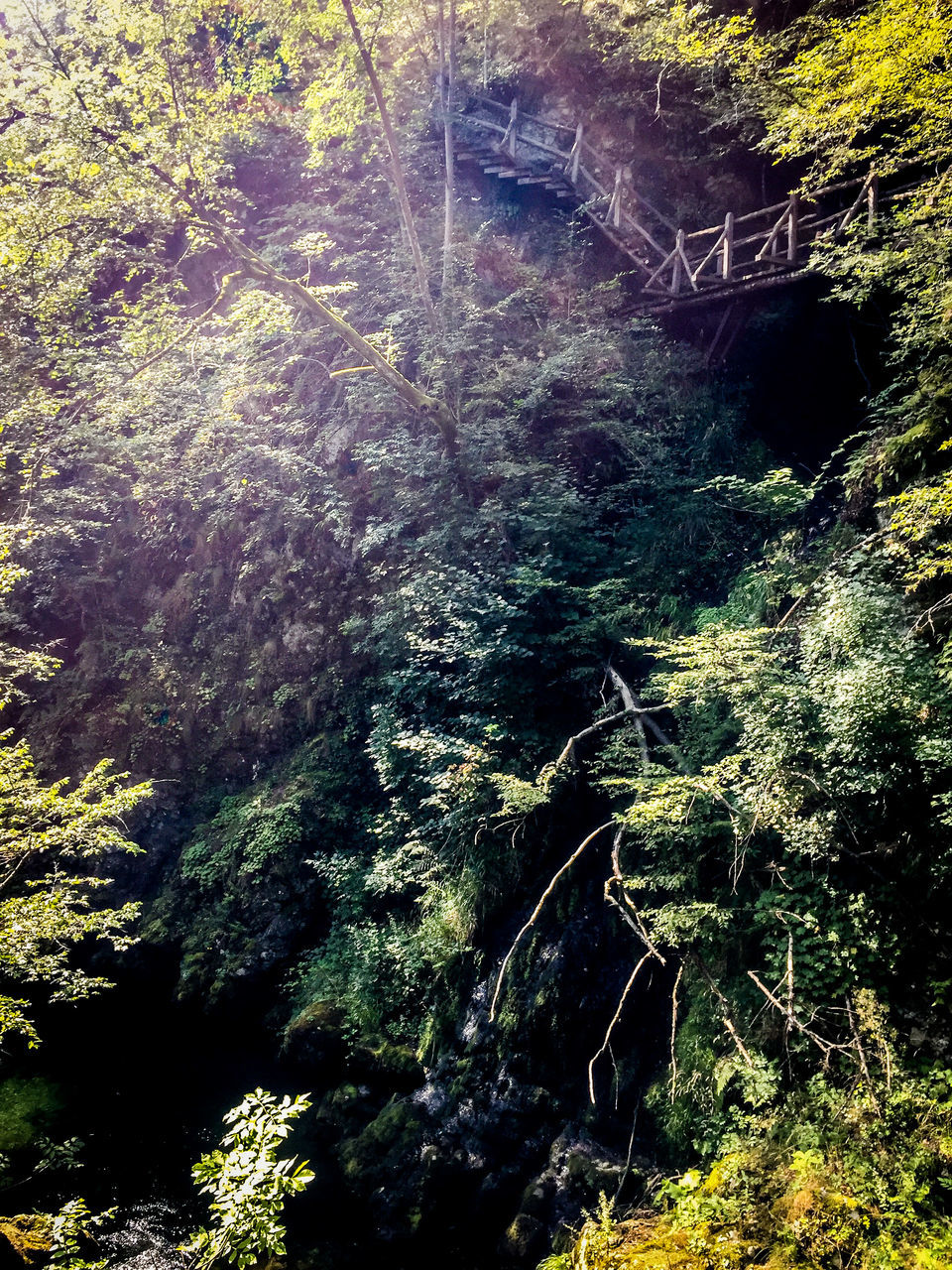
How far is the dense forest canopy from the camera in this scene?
482 centimetres

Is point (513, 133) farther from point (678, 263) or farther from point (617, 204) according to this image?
point (678, 263)

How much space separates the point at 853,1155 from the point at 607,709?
4.20m

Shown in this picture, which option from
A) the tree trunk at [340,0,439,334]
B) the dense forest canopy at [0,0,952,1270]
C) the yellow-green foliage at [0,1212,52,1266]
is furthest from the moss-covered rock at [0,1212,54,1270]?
the tree trunk at [340,0,439,334]

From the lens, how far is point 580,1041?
20.3 feet

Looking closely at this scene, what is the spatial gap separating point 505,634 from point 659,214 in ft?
30.7

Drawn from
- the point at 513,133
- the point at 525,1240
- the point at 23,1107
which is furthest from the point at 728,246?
the point at 23,1107

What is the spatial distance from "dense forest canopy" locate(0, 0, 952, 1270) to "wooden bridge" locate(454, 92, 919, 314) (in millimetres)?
178

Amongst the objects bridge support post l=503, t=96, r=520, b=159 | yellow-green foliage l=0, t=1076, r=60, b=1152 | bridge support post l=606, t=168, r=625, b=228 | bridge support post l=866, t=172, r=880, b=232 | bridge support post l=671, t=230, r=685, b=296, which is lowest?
yellow-green foliage l=0, t=1076, r=60, b=1152

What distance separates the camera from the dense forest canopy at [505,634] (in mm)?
4824

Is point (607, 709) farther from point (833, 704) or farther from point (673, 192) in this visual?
point (673, 192)

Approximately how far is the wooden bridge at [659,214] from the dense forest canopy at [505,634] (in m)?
0.18

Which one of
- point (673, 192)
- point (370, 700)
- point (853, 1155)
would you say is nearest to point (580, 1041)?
point (853, 1155)

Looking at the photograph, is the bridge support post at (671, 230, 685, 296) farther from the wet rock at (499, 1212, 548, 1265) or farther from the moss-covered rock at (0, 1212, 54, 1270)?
the moss-covered rock at (0, 1212, 54, 1270)

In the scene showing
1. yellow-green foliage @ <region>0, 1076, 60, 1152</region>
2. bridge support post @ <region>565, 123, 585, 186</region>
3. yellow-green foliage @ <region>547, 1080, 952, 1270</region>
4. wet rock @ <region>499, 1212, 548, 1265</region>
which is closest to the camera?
yellow-green foliage @ <region>547, 1080, 952, 1270</region>
